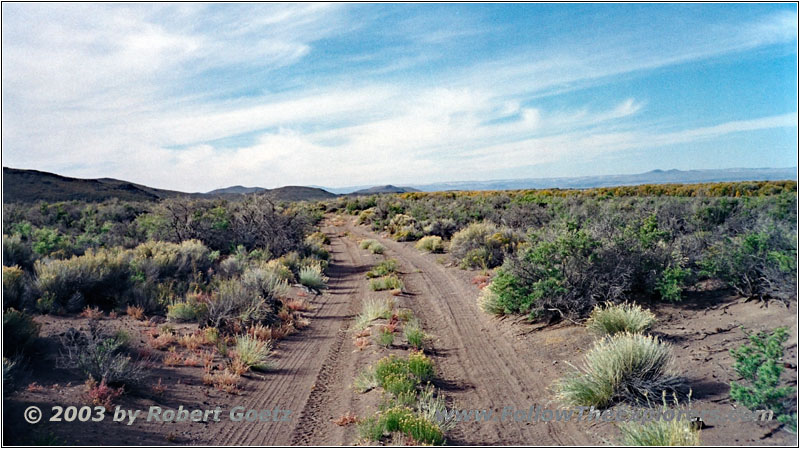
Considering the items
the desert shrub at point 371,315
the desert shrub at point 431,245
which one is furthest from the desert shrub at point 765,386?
the desert shrub at point 431,245

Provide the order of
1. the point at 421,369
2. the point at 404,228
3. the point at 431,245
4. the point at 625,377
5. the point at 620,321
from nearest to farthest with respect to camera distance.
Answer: the point at 625,377, the point at 421,369, the point at 620,321, the point at 431,245, the point at 404,228

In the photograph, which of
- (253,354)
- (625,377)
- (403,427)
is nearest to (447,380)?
(403,427)

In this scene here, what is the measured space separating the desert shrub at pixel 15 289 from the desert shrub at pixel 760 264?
1274 centimetres

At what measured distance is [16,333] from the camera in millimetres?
6469

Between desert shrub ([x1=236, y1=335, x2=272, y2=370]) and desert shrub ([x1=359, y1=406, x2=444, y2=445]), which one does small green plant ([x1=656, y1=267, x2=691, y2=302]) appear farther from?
desert shrub ([x1=236, y1=335, x2=272, y2=370])

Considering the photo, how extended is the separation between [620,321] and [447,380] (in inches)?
117

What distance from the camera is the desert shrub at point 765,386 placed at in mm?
4383

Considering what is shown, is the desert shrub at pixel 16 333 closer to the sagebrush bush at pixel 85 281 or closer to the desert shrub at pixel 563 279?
the sagebrush bush at pixel 85 281

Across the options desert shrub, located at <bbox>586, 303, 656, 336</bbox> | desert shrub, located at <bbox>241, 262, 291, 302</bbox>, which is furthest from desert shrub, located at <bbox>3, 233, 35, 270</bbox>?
desert shrub, located at <bbox>586, 303, 656, 336</bbox>

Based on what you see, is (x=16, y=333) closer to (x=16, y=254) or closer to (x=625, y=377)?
(x=16, y=254)

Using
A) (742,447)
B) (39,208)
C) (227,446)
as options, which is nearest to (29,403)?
(227,446)

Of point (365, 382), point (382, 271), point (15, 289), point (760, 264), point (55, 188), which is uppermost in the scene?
point (55, 188)

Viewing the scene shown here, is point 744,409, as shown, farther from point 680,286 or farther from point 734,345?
point 680,286

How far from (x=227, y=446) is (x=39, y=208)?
1169 inches
